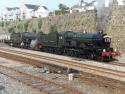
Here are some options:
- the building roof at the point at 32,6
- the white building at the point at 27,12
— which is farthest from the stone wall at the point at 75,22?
the building roof at the point at 32,6

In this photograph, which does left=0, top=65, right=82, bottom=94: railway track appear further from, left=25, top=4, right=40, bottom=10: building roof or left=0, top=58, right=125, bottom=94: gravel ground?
left=25, top=4, right=40, bottom=10: building roof

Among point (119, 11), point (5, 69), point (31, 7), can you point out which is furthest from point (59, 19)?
point (31, 7)

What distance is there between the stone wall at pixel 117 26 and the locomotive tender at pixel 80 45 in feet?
16.4

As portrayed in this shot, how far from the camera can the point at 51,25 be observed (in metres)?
57.1

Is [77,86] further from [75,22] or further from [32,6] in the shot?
[32,6]

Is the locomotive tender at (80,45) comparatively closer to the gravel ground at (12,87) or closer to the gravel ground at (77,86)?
the gravel ground at (77,86)

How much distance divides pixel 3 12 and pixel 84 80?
157 m

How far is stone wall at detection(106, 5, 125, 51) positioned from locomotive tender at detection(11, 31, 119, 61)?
500cm

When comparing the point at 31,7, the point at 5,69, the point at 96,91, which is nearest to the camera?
the point at 96,91

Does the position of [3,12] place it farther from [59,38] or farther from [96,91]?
[96,91]

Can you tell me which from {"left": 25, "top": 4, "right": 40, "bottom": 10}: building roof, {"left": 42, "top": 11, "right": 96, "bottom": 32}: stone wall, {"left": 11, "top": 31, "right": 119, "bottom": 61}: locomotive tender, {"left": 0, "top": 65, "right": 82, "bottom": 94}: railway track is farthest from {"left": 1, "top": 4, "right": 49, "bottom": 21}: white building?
{"left": 0, "top": 65, "right": 82, "bottom": 94}: railway track

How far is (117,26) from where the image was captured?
3250 centimetres

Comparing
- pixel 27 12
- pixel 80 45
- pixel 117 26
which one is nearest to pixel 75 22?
pixel 117 26

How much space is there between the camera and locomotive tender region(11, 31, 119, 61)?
25345 millimetres
